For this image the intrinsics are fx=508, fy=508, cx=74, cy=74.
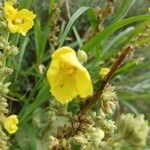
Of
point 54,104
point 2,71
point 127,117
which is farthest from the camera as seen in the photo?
point 2,71

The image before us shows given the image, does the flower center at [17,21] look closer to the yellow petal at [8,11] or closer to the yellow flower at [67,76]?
the yellow petal at [8,11]

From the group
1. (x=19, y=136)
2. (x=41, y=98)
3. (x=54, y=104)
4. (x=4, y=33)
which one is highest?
(x=4, y=33)

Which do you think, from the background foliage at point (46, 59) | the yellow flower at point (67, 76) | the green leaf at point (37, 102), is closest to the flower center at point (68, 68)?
the yellow flower at point (67, 76)

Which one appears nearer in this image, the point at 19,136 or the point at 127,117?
the point at 127,117

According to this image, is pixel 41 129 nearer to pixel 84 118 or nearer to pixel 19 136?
pixel 19 136

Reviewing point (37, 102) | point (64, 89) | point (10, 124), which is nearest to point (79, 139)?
point (64, 89)

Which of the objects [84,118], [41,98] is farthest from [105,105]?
[41,98]

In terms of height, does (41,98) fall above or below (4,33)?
below
